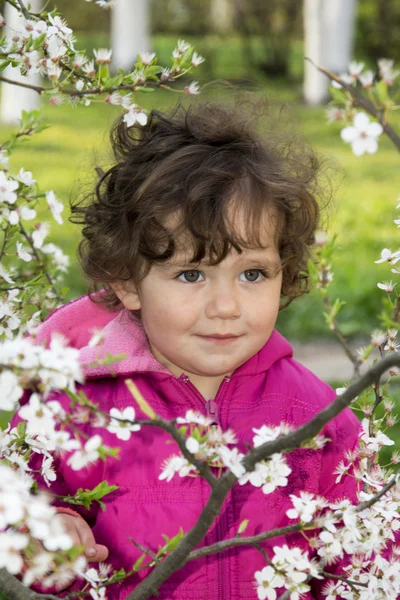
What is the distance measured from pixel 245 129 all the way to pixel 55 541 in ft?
5.24

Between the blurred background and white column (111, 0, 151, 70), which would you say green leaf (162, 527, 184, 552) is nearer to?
the blurred background

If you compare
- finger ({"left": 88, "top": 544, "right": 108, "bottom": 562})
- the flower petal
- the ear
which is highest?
the flower petal

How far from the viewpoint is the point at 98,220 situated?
106 inches

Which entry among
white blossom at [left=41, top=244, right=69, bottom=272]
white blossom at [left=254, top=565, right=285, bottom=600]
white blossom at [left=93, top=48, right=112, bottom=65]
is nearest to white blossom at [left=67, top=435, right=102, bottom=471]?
white blossom at [left=254, top=565, right=285, bottom=600]

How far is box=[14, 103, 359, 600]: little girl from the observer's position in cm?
232

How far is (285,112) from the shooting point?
289cm

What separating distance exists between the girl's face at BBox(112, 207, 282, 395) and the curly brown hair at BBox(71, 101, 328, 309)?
0.12ft

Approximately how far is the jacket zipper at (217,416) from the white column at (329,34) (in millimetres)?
13464

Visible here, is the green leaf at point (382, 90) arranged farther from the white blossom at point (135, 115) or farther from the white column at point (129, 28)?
the white column at point (129, 28)

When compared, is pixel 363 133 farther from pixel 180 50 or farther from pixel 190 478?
pixel 190 478

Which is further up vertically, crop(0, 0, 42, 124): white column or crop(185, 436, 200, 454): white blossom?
crop(185, 436, 200, 454): white blossom

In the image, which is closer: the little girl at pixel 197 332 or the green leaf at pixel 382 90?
the green leaf at pixel 382 90

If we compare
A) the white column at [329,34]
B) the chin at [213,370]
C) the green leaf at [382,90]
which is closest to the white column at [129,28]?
the white column at [329,34]

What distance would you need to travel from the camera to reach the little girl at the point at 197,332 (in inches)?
91.5
